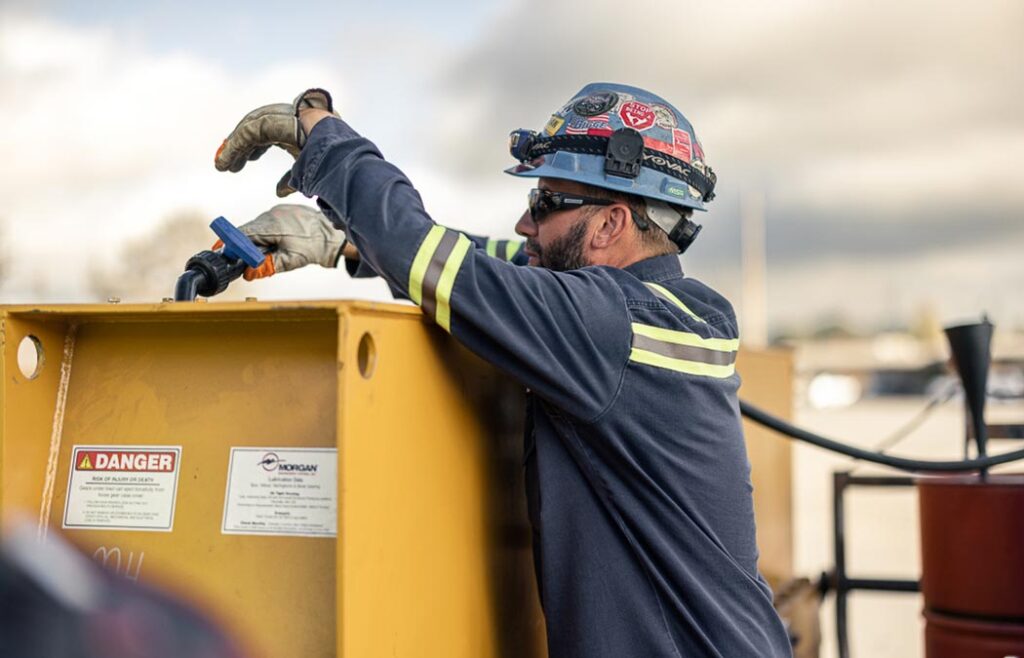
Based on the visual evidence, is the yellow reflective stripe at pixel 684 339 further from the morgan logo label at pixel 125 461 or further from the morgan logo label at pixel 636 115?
the morgan logo label at pixel 125 461

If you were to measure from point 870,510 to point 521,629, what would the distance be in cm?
1107

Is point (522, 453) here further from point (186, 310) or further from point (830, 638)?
point (830, 638)

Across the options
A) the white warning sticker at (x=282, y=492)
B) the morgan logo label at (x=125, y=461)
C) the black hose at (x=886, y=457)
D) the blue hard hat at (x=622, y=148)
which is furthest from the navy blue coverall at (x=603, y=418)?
the black hose at (x=886, y=457)

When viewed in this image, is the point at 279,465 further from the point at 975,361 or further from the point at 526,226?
the point at 975,361

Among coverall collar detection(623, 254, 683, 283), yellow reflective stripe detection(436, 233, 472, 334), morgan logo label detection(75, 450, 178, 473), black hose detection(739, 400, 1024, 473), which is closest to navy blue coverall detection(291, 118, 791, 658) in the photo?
yellow reflective stripe detection(436, 233, 472, 334)

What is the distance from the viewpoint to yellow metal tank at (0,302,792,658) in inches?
59.7

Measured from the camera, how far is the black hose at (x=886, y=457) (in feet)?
9.68

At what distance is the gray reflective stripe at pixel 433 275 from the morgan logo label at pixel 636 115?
0.62 m

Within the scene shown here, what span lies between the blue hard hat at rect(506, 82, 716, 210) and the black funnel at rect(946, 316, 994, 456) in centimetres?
144

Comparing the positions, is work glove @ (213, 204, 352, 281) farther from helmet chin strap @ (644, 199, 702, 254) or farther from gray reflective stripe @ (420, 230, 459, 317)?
helmet chin strap @ (644, 199, 702, 254)

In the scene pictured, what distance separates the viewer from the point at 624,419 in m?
1.88

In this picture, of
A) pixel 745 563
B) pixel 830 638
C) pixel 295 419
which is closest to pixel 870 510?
pixel 830 638

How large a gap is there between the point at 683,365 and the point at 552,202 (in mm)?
489

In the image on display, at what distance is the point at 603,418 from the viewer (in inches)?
73.3
